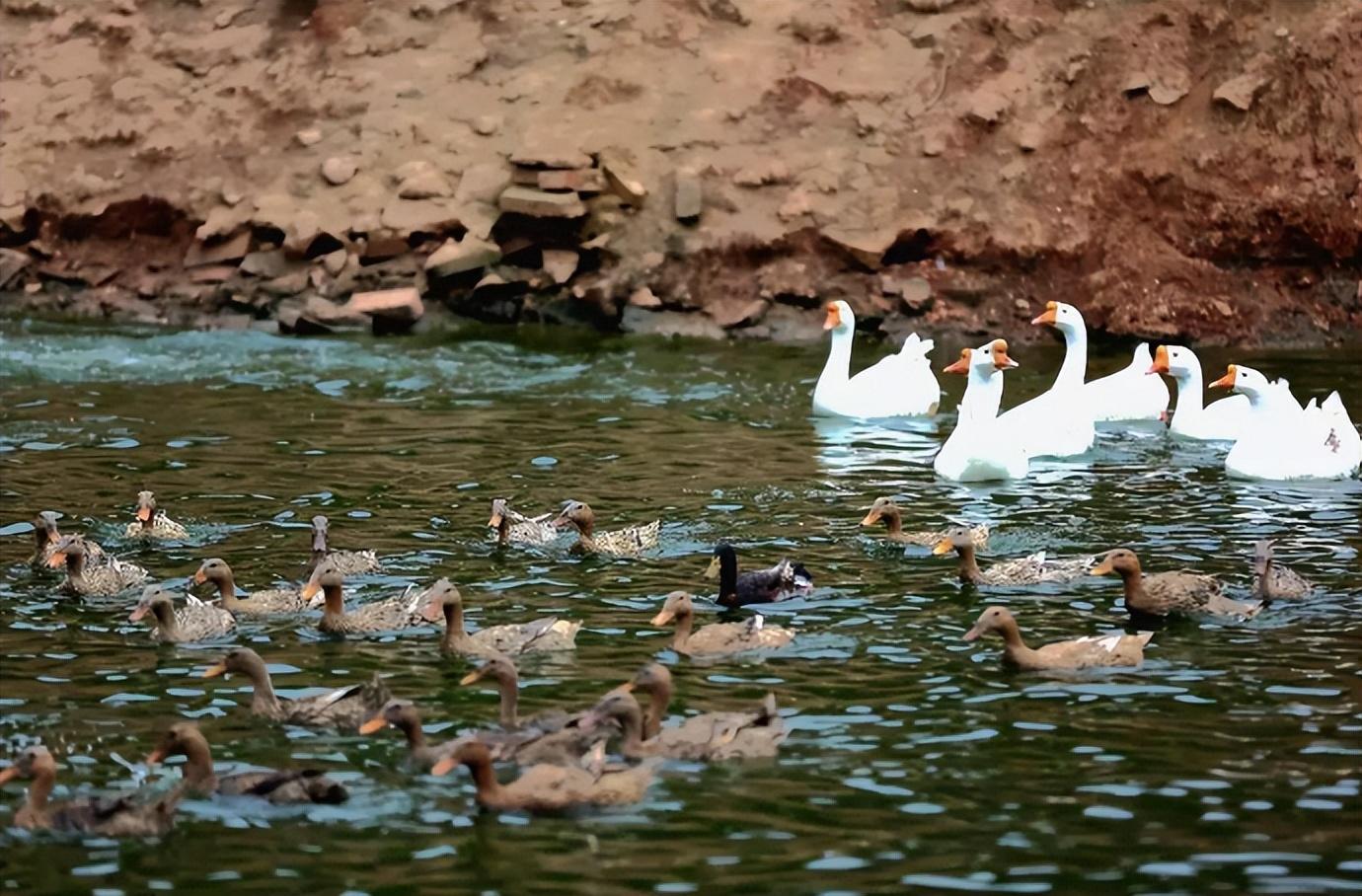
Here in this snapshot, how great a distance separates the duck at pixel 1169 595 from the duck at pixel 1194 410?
725 cm

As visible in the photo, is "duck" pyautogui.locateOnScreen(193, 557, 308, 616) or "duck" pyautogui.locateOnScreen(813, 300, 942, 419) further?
"duck" pyautogui.locateOnScreen(813, 300, 942, 419)

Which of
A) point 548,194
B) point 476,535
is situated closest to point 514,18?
point 548,194

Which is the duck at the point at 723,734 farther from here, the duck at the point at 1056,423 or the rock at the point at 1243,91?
the rock at the point at 1243,91

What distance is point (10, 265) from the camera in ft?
93.8

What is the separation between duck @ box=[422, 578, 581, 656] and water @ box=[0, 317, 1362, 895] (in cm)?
23

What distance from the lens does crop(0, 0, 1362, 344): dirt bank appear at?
87.8 feet

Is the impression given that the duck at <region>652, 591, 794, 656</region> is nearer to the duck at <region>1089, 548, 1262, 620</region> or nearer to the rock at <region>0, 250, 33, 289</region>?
the duck at <region>1089, 548, 1262, 620</region>

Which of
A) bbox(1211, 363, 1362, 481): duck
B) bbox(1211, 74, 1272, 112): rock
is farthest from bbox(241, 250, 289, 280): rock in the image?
bbox(1211, 363, 1362, 481): duck

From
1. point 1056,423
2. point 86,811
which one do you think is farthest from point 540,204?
point 86,811

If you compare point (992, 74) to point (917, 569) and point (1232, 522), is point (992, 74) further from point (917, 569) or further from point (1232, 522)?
point (917, 569)

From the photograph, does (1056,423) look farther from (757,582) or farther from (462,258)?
(462,258)

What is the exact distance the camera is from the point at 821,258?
26.9 m

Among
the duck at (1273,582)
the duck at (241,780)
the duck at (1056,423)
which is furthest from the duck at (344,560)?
the duck at (1056,423)

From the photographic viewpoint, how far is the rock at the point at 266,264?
2747 cm
